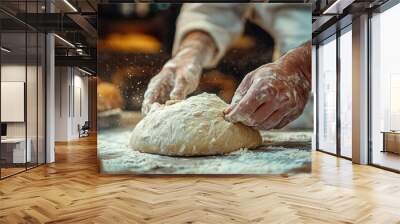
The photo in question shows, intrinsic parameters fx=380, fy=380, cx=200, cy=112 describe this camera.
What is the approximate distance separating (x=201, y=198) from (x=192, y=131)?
1.61 meters

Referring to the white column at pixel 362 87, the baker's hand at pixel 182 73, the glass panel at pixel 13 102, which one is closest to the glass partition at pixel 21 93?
the glass panel at pixel 13 102

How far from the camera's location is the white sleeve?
6.24m

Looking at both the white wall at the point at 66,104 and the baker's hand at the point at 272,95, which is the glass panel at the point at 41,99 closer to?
the baker's hand at the point at 272,95

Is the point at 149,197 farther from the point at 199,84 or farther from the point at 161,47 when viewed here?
Result: the point at 161,47

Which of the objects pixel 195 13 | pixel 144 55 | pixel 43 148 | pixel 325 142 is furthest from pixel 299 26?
pixel 43 148

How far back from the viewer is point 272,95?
5.99m

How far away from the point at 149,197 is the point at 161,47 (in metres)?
2.65

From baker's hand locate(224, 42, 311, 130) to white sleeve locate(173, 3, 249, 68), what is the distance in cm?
69

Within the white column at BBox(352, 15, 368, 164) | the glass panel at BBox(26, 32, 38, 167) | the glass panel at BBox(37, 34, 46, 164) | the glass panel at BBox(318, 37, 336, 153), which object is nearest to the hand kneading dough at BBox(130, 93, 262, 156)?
the glass panel at BBox(26, 32, 38, 167)

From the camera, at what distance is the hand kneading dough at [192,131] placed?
6.00 metres

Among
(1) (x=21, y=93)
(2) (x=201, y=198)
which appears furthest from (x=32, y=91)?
(2) (x=201, y=198)

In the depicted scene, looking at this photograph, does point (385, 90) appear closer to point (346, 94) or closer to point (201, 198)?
point (346, 94)

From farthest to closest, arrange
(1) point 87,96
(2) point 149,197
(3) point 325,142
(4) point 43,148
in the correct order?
(1) point 87,96
(3) point 325,142
(4) point 43,148
(2) point 149,197

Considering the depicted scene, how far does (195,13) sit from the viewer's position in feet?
20.6
